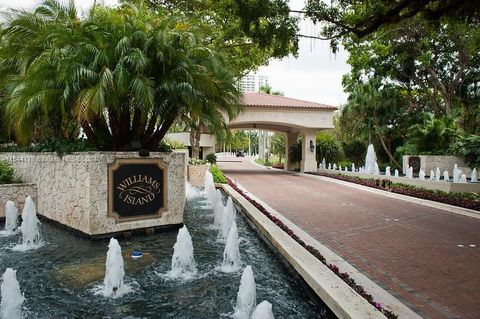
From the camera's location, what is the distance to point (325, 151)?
32.1 meters

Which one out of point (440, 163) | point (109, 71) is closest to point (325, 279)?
point (109, 71)

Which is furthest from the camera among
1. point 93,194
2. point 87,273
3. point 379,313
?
point 93,194

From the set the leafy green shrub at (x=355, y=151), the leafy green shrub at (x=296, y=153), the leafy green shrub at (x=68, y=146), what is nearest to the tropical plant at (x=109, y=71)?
the leafy green shrub at (x=68, y=146)

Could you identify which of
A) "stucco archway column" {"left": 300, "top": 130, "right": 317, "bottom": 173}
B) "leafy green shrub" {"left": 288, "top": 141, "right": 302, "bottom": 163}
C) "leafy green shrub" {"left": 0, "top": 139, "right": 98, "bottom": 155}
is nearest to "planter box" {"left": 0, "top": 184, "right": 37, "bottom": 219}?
"leafy green shrub" {"left": 0, "top": 139, "right": 98, "bottom": 155}

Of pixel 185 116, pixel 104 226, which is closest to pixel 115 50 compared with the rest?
pixel 185 116

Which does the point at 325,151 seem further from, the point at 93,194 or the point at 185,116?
the point at 93,194

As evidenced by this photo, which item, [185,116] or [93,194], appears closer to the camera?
[93,194]

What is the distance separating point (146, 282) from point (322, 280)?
107 inches

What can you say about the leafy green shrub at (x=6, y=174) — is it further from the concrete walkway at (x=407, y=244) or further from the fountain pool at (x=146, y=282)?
the concrete walkway at (x=407, y=244)

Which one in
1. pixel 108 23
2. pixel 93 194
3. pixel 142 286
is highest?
pixel 108 23

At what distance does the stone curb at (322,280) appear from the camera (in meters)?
4.12

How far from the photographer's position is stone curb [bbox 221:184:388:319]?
4.12 metres

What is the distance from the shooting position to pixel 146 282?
18.3 feet

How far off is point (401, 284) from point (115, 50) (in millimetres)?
7299
